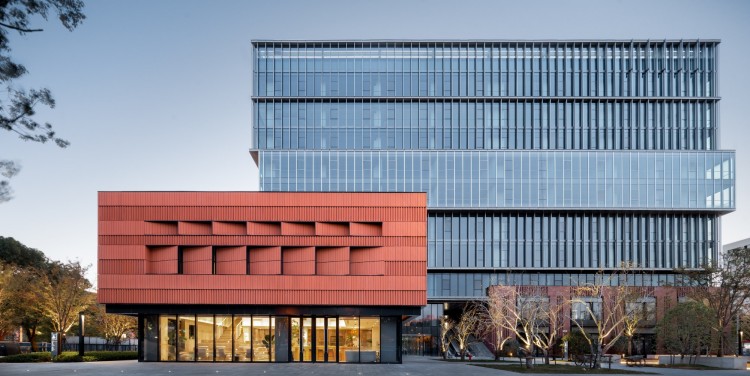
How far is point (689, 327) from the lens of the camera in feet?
181

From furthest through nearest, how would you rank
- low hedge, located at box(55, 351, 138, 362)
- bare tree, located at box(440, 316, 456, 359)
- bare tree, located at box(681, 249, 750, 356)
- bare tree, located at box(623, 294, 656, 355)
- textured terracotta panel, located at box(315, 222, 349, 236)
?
bare tree, located at box(440, 316, 456, 359), bare tree, located at box(623, 294, 656, 355), bare tree, located at box(681, 249, 750, 356), low hedge, located at box(55, 351, 138, 362), textured terracotta panel, located at box(315, 222, 349, 236)

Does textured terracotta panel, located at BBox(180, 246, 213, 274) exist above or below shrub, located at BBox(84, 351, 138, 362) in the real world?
above

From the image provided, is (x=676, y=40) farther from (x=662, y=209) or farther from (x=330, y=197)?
(x=330, y=197)

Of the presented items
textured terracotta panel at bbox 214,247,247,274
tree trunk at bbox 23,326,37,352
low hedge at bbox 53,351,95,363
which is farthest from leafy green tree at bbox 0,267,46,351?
textured terracotta panel at bbox 214,247,247,274

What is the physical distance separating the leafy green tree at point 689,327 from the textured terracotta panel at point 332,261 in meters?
28.2

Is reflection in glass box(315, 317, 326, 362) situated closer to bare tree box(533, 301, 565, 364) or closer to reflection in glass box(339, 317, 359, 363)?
reflection in glass box(339, 317, 359, 363)

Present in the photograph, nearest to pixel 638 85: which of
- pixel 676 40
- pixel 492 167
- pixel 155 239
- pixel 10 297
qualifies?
pixel 676 40

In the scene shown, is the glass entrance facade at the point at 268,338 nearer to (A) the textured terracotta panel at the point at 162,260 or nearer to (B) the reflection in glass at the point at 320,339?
(B) the reflection in glass at the point at 320,339

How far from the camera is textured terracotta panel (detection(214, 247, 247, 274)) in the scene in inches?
1844

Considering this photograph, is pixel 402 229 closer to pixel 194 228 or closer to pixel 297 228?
pixel 297 228

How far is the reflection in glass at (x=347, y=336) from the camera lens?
48.1m

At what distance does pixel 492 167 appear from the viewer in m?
88.4

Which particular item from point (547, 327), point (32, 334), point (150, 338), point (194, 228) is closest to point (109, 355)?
point (150, 338)

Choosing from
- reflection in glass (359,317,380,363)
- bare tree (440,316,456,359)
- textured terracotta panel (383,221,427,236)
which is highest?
textured terracotta panel (383,221,427,236)
